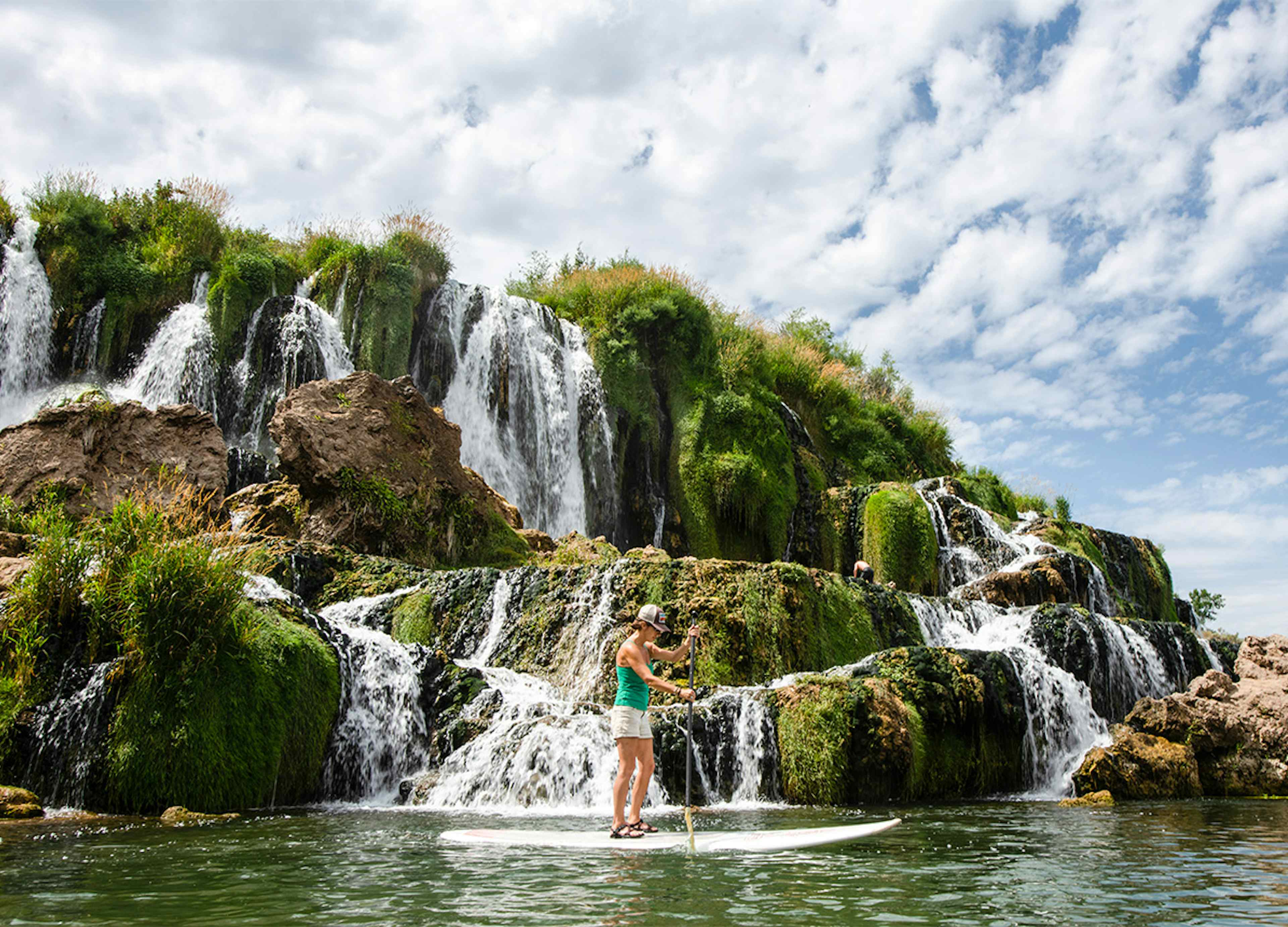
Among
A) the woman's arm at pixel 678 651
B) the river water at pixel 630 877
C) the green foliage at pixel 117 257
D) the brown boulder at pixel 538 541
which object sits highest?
the green foliage at pixel 117 257

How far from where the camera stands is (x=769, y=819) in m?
8.30

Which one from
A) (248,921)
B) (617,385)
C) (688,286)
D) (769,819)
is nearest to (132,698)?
(248,921)

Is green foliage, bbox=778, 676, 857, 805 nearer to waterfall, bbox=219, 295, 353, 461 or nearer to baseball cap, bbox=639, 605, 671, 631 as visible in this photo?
baseball cap, bbox=639, 605, 671, 631

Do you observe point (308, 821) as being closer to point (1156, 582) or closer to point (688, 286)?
point (688, 286)

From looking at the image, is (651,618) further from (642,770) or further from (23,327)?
(23,327)

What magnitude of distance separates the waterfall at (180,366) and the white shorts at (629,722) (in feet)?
51.9

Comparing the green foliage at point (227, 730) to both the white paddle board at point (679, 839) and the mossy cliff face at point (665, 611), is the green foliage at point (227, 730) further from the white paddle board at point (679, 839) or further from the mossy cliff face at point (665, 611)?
the mossy cliff face at point (665, 611)

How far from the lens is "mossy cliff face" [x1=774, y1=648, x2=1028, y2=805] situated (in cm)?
998

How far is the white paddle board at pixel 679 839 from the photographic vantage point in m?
6.38

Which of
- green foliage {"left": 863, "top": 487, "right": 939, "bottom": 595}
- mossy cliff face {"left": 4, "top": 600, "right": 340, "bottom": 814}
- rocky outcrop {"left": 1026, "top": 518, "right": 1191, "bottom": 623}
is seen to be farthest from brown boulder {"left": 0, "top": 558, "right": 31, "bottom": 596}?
rocky outcrop {"left": 1026, "top": 518, "right": 1191, "bottom": 623}

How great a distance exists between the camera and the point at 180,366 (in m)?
20.2

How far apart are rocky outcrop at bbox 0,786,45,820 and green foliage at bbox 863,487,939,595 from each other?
16.6 metres

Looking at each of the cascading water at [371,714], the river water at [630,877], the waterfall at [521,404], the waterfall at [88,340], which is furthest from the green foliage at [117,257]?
the river water at [630,877]

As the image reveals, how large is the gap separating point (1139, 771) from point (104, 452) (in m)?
15.8
